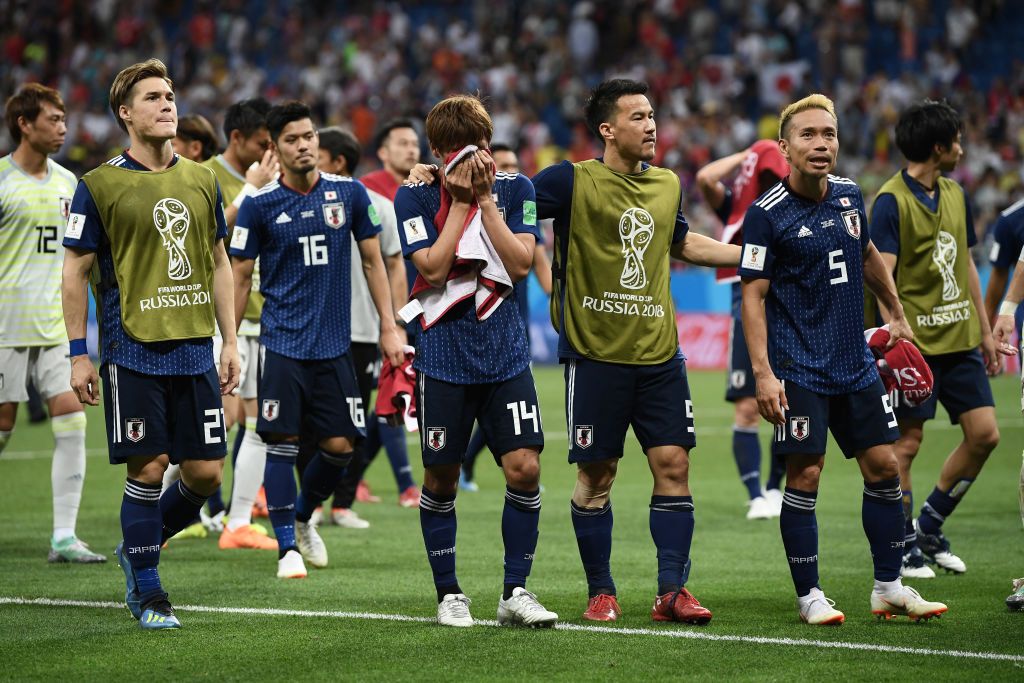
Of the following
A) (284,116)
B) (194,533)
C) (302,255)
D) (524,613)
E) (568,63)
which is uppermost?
(568,63)

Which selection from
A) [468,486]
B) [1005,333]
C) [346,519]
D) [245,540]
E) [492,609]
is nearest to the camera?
[492,609]

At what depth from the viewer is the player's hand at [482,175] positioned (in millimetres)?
5965

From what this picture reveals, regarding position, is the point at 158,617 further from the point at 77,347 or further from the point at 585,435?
the point at 585,435

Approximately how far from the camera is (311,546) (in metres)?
8.11

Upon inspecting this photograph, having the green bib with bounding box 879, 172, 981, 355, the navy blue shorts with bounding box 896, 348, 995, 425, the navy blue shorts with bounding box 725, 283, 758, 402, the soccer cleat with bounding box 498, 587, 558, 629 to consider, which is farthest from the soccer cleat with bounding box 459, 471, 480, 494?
the soccer cleat with bounding box 498, 587, 558, 629

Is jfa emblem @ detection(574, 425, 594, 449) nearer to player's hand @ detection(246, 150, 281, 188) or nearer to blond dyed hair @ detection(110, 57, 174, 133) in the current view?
blond dyed hair @ detection(110, 57, 174, 133)

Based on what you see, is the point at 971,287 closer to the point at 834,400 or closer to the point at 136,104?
the point at 834,400

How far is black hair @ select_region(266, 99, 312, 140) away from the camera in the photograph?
7.81 m

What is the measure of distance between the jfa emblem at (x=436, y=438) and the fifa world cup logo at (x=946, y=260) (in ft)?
10.2

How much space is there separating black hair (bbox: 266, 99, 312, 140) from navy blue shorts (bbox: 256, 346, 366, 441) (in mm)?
1235

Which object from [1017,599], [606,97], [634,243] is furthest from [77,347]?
[1017,599]

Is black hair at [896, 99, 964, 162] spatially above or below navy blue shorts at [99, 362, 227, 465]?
above

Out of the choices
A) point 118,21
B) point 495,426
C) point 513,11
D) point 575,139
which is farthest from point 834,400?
point 118,21

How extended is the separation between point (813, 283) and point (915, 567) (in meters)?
2.16
